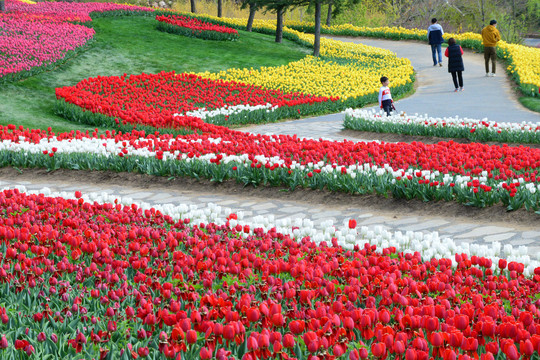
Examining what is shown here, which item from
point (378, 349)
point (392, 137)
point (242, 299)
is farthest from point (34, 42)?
point (378, 349)

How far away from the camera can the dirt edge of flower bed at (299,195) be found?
22.7 ft

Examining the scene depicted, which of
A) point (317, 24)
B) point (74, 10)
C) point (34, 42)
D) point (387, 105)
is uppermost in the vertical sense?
point (74, 10)

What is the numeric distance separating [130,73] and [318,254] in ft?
55.7

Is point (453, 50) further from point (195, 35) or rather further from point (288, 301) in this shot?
point (288, 301)

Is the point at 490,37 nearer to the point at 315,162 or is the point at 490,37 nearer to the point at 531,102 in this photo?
the point at 531,102

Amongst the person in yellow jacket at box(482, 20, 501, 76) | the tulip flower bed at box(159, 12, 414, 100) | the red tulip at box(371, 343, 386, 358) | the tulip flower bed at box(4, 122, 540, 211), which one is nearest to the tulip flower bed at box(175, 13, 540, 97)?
the person in yellow jacket at box(482, 20, 501, 76)

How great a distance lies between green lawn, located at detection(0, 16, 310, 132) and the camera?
15.4 m

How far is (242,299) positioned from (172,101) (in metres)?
13.7

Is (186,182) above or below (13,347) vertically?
below

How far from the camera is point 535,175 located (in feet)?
25.4

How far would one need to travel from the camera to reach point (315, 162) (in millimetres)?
8812

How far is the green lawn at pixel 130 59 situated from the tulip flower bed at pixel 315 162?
12.7ft

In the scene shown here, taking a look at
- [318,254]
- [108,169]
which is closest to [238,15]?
[108,169]

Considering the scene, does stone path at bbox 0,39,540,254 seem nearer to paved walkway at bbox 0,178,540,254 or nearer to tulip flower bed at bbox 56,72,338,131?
paved walkway at bbox 0,178,540,254
